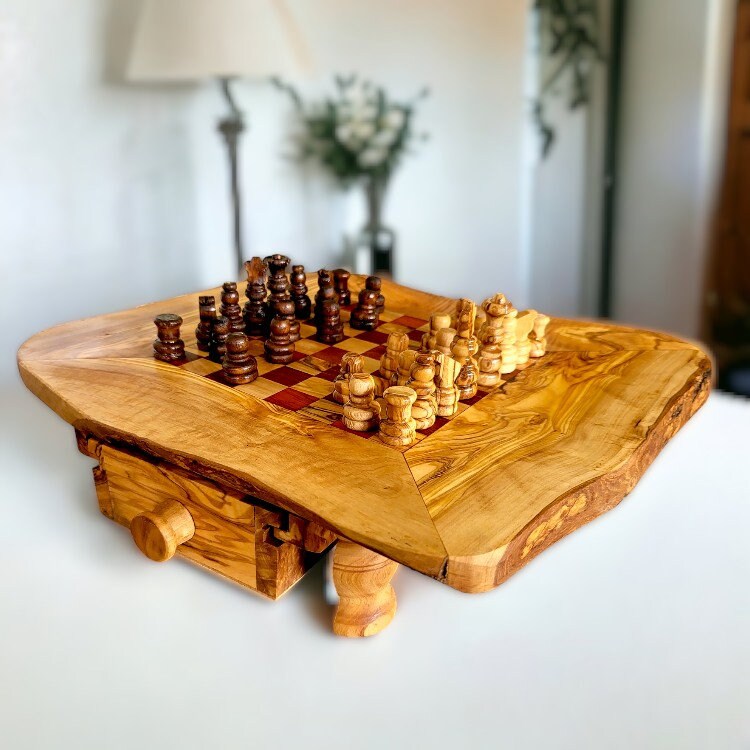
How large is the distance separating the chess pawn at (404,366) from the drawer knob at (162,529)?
0.38 metres

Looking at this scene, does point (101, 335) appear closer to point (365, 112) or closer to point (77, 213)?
point (77, 213)

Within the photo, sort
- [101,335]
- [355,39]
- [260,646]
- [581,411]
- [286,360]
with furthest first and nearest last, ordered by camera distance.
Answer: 1. [355,39]
2. [101,335]
3. [286,360]
4. [581,411]
5. [260,646]

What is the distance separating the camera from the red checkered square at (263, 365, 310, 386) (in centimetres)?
129

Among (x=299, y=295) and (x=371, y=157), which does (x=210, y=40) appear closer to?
(x=299, y=295)

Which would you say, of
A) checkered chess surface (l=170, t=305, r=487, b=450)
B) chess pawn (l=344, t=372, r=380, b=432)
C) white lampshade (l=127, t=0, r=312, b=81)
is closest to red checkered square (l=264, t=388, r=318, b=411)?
checkered chess surface (l=170, t=305, r=487, b=450)

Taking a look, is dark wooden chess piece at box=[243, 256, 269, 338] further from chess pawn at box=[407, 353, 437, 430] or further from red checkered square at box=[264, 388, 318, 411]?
chess pawn at box=[407, 353, 437, 430]

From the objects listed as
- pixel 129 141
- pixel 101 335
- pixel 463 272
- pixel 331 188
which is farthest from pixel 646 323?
pixel 101 335

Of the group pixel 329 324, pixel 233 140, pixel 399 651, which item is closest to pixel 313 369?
pixel 329 324

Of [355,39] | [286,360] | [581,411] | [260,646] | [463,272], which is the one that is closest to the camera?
[260,646]

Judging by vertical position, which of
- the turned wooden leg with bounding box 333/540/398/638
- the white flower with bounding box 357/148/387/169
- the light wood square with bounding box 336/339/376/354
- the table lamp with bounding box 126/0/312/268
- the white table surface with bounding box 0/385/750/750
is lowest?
the white table surface with bounding box 0/385/750/750

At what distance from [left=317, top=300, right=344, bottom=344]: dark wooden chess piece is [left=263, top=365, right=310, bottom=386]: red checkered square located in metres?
0.15

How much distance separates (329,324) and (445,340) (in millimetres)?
293

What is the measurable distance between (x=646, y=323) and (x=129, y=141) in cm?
231

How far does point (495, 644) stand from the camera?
3.46 feet
